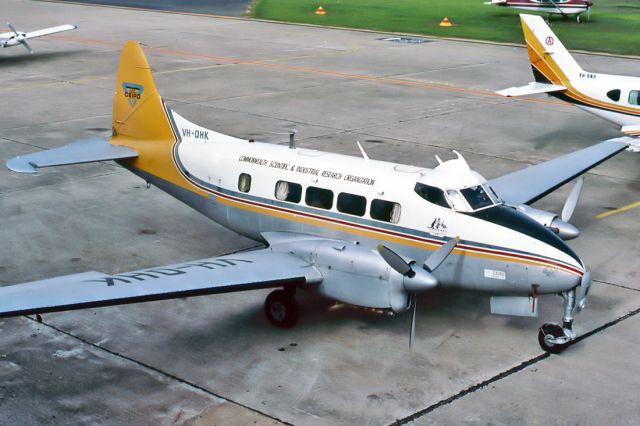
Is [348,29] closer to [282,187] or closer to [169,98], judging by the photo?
[169,98]

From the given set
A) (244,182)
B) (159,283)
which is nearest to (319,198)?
(244,182)

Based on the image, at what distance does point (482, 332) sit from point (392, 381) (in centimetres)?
261

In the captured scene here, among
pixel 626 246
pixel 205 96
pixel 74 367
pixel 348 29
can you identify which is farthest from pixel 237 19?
pixel 74 367

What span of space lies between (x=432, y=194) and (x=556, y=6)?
165ft

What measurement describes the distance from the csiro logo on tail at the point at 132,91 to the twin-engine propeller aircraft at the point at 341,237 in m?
1.71

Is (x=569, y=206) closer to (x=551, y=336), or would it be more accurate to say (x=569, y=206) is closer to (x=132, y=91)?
(x=551, y=336)

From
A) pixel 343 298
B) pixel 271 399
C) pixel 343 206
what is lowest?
pixel 271 399

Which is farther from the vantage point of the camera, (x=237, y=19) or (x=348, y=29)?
(x=237, y=19)

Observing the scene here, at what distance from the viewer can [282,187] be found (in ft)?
55.9

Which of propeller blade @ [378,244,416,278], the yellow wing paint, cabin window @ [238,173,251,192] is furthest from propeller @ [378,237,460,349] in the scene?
the yellow wing paint

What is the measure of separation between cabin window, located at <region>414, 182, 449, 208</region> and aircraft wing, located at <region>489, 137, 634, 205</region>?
3.62 m

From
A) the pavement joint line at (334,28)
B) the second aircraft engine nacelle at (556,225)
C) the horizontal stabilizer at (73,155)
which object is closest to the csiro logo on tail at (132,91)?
the horizontal stabilizer at (73,155)

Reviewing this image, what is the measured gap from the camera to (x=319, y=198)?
54.2ft

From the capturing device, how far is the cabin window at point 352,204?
629 inches
